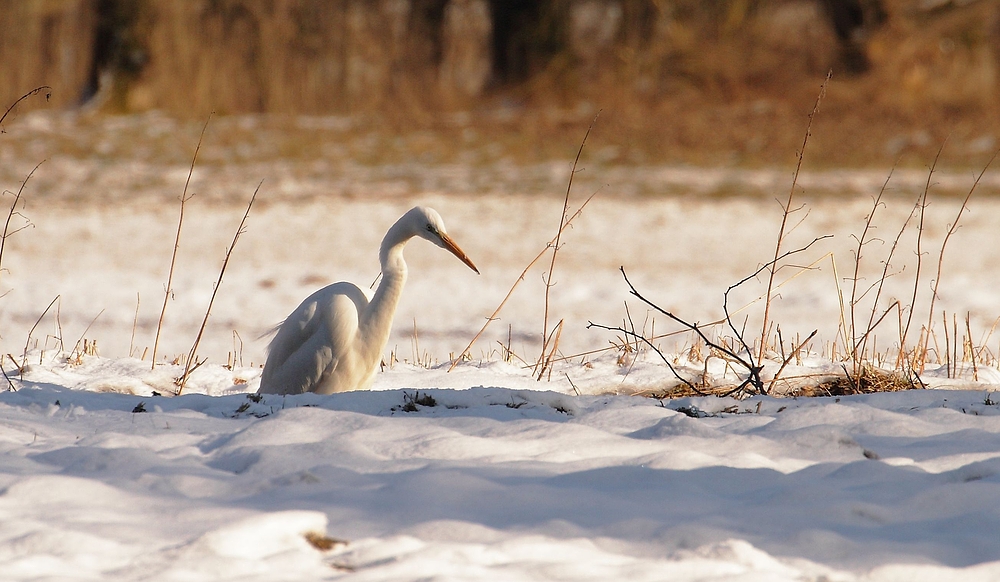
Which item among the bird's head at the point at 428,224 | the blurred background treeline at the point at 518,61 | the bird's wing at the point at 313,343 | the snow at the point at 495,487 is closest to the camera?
the snow at the point at 495,487

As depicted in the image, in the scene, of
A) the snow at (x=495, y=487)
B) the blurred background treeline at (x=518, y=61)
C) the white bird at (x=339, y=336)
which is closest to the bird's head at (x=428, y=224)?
the white bird at (x=339, y=336)

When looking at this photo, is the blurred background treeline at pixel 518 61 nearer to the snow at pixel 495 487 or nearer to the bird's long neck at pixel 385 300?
the bird's long neck at pixel 385 300

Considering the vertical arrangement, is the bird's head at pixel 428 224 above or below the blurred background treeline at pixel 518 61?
below

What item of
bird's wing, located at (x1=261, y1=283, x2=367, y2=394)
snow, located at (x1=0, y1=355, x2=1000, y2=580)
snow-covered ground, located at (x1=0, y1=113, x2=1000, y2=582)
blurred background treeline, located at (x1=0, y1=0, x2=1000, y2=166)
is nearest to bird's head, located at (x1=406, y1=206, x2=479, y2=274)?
bird's wing, located at (x1=261, y1=283, x2=367, y2=394)

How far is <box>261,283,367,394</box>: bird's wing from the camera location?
195 inches

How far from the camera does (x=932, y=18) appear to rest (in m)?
20.5

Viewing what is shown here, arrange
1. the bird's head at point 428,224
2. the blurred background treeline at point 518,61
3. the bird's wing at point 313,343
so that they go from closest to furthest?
the bird's wing at point 313,343 → the bird's head at point 428,224 → the blurred background treeline at point 518,61

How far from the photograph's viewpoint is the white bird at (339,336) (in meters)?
4.97

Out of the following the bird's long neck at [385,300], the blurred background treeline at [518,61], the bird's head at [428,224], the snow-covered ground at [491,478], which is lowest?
the snow-covered ground at [491,478]

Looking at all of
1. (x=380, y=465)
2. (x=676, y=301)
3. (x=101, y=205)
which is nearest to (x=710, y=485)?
(x=380, y=465)

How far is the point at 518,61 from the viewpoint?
71.6 feet

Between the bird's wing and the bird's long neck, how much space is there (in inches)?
2.8

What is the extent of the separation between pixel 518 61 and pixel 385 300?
1747cm

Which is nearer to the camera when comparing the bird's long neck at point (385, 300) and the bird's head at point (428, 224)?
the bird's long neck at point (385, 300)
